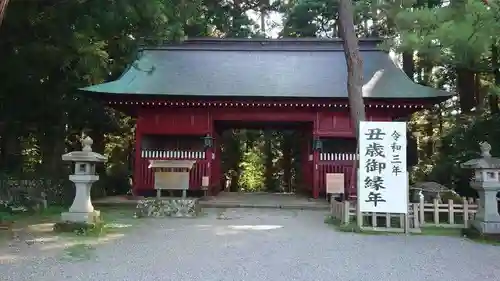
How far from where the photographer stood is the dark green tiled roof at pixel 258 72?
12719mm

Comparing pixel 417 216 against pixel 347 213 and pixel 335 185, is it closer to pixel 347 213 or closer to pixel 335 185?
pixel 347 213

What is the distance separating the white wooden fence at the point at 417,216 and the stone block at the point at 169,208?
3.23m

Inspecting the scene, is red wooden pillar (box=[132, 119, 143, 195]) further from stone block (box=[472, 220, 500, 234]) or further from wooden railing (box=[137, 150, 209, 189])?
stone block (box=[472, 220, 500, 234])

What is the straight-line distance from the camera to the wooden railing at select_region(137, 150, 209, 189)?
12.8m

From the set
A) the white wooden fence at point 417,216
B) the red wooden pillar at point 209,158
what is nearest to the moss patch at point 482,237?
the white wooden fence at point 417,216

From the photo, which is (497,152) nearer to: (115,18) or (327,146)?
(327,146)

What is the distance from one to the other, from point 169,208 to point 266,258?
4441 millimetres

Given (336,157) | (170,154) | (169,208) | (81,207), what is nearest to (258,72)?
(336,157)

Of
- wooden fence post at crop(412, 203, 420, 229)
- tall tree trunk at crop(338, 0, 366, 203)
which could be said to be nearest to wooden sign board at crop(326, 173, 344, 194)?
tall tree trunk at crop(338, 0, 366, 203)

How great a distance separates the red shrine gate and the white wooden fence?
3.39 meters

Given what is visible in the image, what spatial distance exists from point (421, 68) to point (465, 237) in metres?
13.8

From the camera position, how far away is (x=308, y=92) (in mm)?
12859

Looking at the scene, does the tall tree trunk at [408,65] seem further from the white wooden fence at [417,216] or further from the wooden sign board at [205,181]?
the white wooden fence at [417,216]

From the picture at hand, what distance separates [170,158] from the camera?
42.2ft
